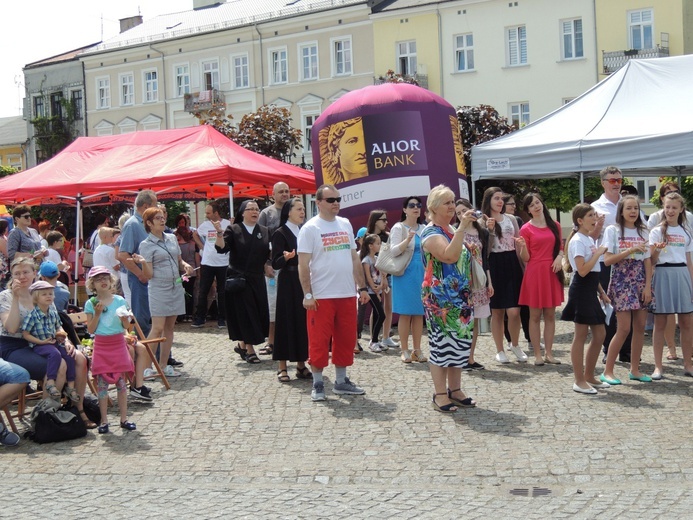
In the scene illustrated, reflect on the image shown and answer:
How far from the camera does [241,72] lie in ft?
157

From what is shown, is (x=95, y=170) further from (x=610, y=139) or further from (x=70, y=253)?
(x=610, y=139)

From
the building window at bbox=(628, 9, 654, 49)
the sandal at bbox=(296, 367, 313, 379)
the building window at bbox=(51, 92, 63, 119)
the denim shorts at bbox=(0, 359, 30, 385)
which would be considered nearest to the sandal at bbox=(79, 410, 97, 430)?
the denim shorts at bbox=(0, 359, 30, 385)

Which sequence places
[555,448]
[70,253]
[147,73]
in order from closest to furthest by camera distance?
[555,448], [70,253], [147,73]

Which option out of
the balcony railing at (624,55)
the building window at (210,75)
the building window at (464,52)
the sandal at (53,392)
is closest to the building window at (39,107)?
the building window at (210,75)

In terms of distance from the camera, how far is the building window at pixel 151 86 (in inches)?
2018

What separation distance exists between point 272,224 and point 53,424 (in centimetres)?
436

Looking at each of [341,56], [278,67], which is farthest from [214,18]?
[341,56]

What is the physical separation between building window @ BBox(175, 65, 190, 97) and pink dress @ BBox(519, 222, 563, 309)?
1647 inches

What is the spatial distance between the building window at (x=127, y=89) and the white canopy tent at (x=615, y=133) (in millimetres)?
41306

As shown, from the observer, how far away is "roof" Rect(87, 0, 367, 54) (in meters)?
45.8

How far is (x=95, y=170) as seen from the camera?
663 inches

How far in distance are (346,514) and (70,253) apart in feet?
45.0

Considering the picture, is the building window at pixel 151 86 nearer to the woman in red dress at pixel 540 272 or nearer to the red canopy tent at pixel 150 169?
the red canopy tent at pixel 150 169

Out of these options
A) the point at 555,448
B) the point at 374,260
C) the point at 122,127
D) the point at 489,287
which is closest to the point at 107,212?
the point at 374,260
